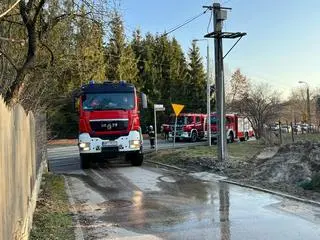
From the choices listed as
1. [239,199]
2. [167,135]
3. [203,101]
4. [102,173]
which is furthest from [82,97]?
[203,101]

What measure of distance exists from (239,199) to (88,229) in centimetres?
448

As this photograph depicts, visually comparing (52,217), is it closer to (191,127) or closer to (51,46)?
(51,46)

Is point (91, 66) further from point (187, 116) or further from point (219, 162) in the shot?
point (187, 116)

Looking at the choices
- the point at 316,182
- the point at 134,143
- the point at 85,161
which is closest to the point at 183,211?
the point at 316,182

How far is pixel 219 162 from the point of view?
2038 centimetres

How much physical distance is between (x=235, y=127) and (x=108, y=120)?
87.8 feet

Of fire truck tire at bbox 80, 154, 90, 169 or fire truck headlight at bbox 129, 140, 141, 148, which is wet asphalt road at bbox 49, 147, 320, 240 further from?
fire truck tire at bbox 80, 154, 90, 169

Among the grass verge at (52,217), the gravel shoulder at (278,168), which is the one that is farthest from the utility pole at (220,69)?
the grass verge at (52,217)

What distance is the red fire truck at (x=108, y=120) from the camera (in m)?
21.8

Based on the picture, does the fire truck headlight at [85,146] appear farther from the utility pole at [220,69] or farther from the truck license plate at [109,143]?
the utility pole at [220,69]

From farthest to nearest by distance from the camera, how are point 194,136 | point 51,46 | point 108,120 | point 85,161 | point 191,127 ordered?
1. point 194,136
2. point 191,127
3. point 85,161
4. point 108,120
5. point 51,46

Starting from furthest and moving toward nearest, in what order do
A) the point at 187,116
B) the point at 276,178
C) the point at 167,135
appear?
the point at 167,135
the point at 187,116
the point at 276,178

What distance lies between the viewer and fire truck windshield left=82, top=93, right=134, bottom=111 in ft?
72.1

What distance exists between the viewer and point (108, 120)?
21.9 m
